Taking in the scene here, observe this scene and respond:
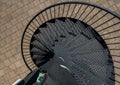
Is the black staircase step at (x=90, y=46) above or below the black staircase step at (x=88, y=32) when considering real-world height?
below

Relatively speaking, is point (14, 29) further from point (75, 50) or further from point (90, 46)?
point (90, 46)

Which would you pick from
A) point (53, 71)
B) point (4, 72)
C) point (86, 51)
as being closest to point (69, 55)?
point (86, 51)

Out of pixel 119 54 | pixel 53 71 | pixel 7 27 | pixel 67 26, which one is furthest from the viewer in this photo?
pixel 7 27

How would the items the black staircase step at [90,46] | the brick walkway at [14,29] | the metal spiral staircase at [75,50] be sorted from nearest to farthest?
the metal spiral staircase at [75,50] < the black staircase step at [90,46] < the brick walkway at [14,29]

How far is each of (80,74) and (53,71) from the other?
890 millimetres

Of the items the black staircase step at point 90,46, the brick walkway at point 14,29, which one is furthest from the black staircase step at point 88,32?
the brick walkway at point 14,29

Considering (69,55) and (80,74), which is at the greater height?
(69,55)

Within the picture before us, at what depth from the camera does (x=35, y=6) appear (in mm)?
9430

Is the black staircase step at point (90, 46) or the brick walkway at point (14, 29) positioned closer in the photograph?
the black staircase step at point (90, 46)

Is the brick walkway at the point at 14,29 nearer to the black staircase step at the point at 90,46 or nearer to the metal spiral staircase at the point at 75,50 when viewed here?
the metal spiral staircase at the point at 75,50

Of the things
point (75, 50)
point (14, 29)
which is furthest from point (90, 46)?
point (14, 29)

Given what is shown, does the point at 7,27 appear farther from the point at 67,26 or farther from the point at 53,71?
the point at 53,71

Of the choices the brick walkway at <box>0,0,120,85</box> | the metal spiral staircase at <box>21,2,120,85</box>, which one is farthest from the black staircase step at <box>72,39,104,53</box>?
the brick walkway at <box>0,0,120,85</box>

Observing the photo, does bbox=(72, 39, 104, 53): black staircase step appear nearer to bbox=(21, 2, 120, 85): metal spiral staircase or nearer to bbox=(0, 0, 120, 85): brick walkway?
bbox=(21, 2, 120, 85): metal spiral staircase
